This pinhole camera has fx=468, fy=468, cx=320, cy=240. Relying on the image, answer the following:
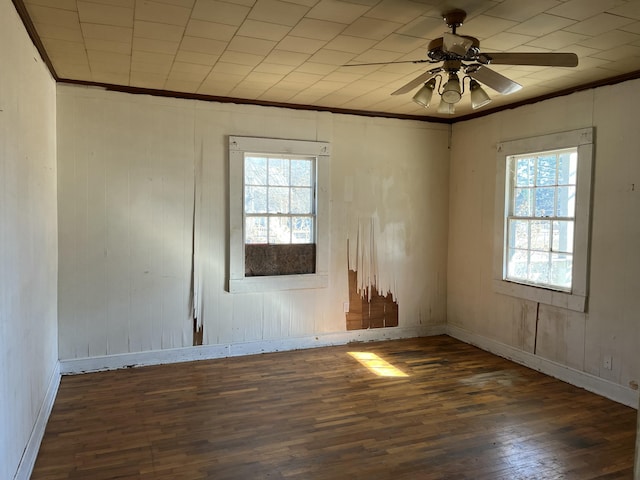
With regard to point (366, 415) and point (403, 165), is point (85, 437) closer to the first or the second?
point (366, 415)

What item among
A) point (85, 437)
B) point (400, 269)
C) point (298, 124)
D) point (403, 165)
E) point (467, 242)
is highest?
point (298, 124)

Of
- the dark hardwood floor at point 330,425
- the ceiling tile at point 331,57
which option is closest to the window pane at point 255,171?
the ceiling tile at point 331,57

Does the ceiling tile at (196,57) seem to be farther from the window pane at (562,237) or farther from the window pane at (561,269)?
the window pane at (561,269)

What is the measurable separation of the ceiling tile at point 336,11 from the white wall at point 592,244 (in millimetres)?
2481

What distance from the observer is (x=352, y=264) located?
5328 mm

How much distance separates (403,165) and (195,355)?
3138mm

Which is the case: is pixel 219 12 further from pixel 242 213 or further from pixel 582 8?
pixel 242 213

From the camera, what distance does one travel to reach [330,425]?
10.8 feet

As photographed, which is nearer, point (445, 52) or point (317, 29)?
point (445, 52)

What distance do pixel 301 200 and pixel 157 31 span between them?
2.45 m

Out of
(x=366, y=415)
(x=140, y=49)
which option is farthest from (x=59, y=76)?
(x=366, y=415)

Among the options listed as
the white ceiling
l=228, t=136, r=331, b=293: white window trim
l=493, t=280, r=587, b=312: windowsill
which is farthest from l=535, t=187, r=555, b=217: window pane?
l=228, t=136, r=331, b=293: white window trim

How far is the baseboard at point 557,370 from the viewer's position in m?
3.74

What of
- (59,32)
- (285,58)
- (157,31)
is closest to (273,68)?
(285,58)
